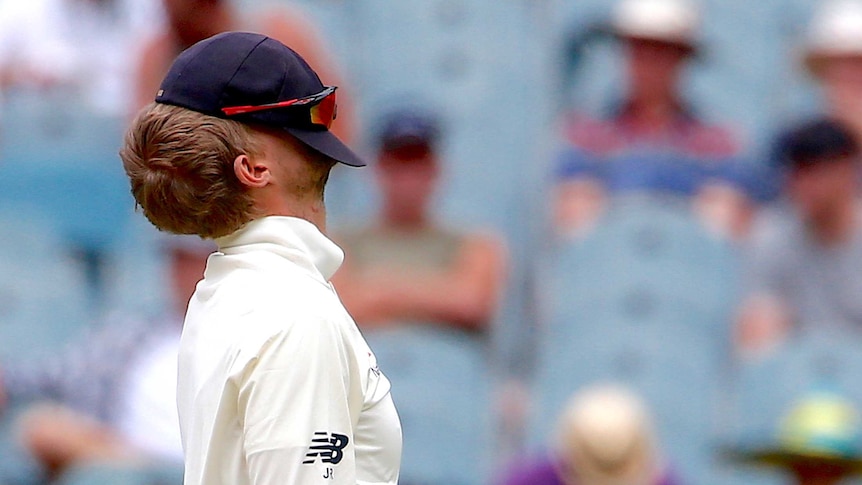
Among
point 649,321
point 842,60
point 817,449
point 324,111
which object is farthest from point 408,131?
point 324,111

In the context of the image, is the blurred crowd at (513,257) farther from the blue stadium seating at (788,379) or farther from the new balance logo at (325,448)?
the new balance logo at (325,448)

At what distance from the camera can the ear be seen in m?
1.61

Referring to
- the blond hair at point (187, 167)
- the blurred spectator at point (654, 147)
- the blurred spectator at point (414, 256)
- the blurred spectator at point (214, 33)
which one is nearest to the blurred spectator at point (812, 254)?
the blurred spectator at point (654, 147)

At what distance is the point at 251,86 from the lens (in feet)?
5.29

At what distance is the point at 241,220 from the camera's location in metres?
1.66

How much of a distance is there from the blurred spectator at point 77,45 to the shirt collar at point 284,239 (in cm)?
420

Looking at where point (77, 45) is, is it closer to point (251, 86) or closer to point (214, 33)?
point (214, 33)

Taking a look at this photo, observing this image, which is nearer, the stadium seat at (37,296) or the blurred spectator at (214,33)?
the blurred spectator at (214,33)

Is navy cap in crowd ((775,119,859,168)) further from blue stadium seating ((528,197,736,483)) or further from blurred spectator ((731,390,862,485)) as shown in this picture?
blurred spectator ((731,390,862,485))

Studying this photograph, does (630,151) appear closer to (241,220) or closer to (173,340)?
(173,340)

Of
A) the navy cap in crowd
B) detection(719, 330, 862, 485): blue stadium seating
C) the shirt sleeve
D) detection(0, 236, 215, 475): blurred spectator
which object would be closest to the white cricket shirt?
the shirt sleeve

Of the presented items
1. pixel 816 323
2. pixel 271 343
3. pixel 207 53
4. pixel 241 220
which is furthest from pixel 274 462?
pixel 816 323

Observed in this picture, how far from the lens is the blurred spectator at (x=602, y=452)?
13.8ft

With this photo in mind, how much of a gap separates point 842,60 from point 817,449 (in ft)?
6.48
